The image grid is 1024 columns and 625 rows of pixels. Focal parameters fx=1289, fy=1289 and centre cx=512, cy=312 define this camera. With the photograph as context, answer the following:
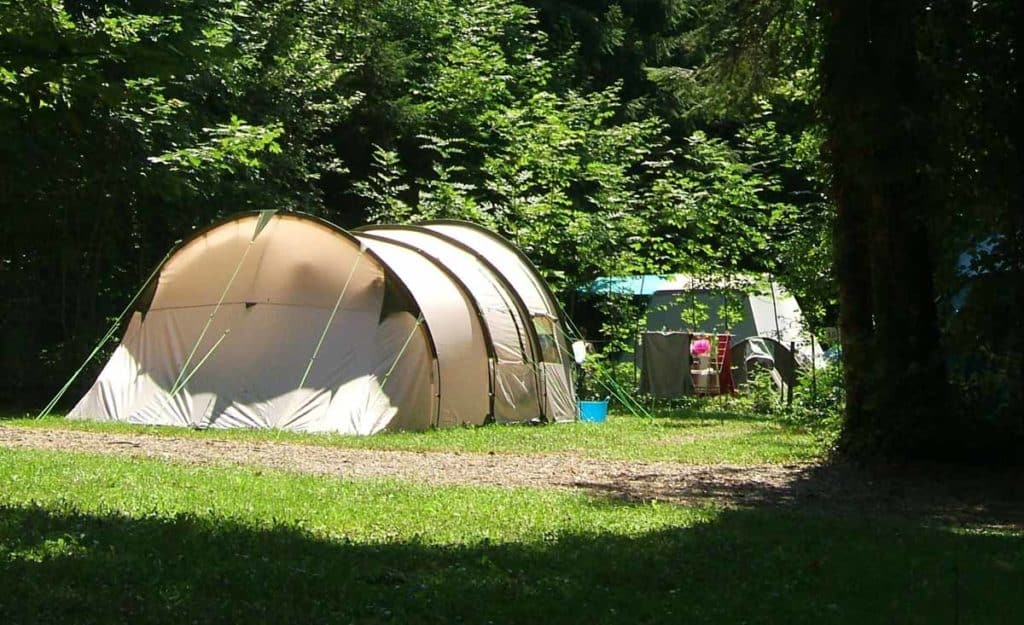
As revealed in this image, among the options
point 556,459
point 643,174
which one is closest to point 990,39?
point 556,459

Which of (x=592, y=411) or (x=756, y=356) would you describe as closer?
(x=592, y=411)

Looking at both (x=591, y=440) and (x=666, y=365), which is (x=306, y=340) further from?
(x=666, y=365)

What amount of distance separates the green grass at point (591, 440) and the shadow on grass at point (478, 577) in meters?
6.27

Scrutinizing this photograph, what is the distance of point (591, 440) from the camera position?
1680 centimetres

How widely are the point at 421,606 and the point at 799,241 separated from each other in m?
16.2

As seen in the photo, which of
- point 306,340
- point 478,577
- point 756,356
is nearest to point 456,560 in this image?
point 478,577

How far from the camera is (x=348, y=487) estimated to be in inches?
420

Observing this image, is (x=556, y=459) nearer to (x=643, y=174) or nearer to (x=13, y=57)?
(x=13, y=57)

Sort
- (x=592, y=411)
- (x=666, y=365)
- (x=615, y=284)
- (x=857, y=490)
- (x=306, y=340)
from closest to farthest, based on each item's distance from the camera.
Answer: (x=857, y=490)
(x=306, y=340)
(x=592, y=411)
(x=666, y=365)
(x=615, y=284)

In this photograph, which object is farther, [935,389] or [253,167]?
[253,167]

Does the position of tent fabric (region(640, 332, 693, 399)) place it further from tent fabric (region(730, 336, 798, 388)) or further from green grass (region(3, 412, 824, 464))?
green grass (region(3, 412, 824, 464))

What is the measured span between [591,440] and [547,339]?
3.83m

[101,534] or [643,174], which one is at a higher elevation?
[643,174]

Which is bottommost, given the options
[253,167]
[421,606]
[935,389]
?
[421,606]
